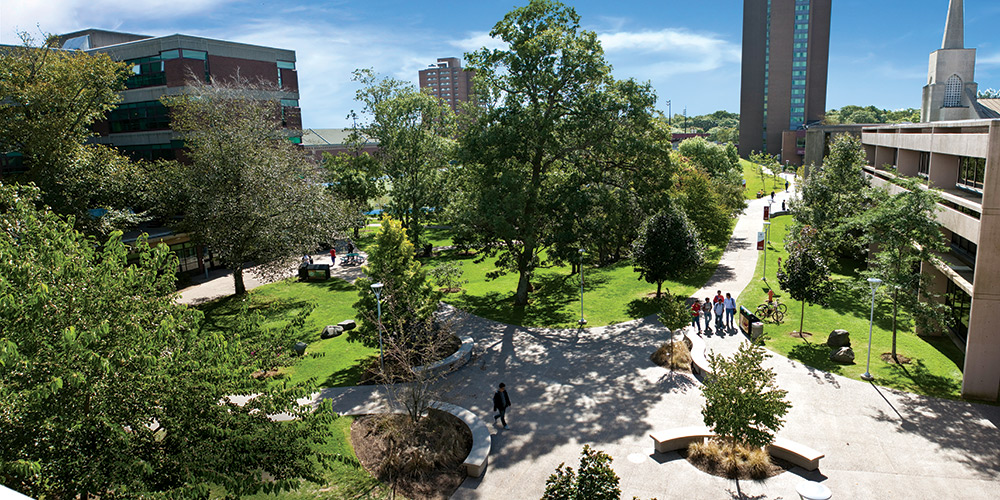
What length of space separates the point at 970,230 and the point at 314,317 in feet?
78.5

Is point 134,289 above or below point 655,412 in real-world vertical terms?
above

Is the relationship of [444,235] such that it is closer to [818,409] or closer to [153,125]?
[153,125]

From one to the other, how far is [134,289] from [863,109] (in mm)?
216346

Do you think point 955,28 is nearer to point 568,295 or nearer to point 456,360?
point 568,295

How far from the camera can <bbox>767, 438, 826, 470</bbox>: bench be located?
12867mm

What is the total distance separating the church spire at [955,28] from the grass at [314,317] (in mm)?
37951

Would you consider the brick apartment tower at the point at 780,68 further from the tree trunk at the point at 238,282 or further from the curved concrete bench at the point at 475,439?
the curved concrete bench at the point at 475,439

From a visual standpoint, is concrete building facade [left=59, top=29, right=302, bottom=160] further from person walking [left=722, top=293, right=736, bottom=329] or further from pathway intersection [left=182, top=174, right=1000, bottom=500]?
person walking [left=722, top=293, right=736, bottom=329]

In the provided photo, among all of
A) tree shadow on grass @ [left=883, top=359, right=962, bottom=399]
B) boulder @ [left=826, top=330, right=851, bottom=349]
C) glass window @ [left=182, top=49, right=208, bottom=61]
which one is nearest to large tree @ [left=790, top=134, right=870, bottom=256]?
boulder @ [left=826, top=330, right=851, bottom=349]

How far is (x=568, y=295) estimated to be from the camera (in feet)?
98.2

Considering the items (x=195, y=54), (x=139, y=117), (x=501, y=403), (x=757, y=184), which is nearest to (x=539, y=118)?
(x=501, y=403)

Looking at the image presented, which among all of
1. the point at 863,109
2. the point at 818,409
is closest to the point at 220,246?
the point at 818,409

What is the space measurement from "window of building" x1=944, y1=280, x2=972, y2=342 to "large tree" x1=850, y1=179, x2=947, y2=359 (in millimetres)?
3231

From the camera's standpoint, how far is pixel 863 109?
185m
